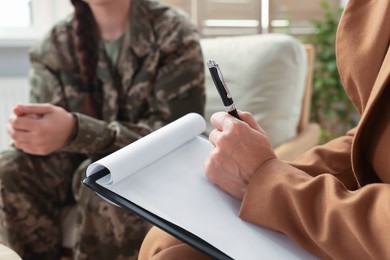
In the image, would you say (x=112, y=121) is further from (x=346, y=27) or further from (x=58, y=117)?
(x=346, y=27)

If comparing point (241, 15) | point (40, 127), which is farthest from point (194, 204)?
point (241, 15)

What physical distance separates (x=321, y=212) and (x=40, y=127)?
2.43 feet

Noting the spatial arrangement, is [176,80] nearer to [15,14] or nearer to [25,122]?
[25,122]

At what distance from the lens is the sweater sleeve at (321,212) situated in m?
0.57

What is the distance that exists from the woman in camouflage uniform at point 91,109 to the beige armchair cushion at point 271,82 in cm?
34

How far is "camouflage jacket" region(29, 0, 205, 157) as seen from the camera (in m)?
1.33

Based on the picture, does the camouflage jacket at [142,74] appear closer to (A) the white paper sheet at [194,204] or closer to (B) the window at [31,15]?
(A) the white paper sheet at [194,204]

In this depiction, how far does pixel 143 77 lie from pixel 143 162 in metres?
0.67

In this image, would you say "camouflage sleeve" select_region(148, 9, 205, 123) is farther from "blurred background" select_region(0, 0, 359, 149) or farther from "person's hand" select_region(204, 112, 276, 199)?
"blurred background" select_region(0, 0, 359, 149)

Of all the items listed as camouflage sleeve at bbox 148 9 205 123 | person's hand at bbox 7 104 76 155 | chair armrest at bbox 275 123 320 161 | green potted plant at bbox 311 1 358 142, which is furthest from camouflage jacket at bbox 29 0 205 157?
green potted plant at bbox 311 1 358 142

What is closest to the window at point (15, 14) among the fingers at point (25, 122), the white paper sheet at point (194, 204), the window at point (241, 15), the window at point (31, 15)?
the window at point (31, 15)

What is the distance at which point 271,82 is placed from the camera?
1.66m

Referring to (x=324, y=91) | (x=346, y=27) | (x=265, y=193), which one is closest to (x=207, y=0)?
(x=324, y=91)

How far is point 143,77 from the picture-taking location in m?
1.35
